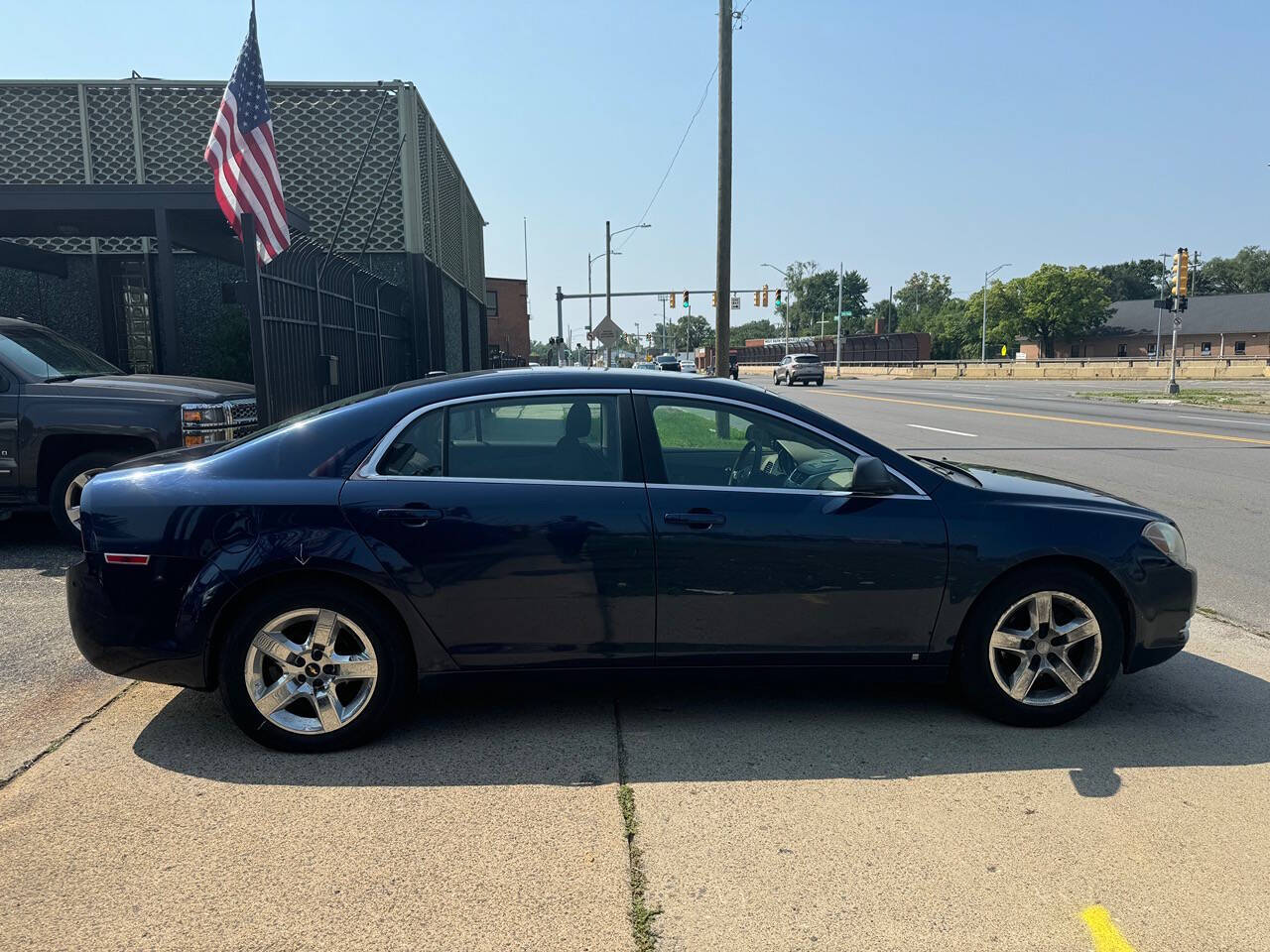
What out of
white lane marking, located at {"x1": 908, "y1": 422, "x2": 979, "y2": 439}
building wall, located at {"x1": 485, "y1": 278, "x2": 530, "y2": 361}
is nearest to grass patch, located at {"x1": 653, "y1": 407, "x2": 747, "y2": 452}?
white lane marking, located at {"x1": 908, "y1": 422, "x2": 979, "y2": 439}

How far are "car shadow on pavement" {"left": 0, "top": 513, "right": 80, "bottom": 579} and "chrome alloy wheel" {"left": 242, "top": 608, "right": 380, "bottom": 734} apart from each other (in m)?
3.29

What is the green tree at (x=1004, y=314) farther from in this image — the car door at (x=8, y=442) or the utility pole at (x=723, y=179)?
the car door at (x=8, y=442)

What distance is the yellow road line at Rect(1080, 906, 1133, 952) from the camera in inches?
101

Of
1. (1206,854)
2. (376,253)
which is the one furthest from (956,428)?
(1206,854)

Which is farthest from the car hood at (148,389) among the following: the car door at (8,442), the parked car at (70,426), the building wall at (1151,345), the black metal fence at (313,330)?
the building wall at (1151,345)

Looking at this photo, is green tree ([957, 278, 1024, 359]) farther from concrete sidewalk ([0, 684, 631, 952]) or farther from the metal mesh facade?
concrete sidewalk ([0, 684, 631, 952])

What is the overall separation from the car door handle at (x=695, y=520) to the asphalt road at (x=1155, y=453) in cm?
387

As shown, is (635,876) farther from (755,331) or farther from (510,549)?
(755,331)

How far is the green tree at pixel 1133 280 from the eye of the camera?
126 m

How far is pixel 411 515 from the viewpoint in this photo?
148 inches

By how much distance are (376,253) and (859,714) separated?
52.3 ft

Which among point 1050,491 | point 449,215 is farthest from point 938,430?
point 1050,491

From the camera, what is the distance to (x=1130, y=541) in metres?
4.04

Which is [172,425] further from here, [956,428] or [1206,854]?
[956,428]
